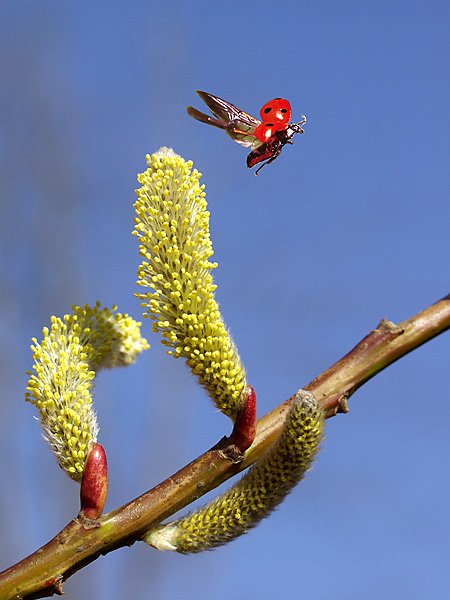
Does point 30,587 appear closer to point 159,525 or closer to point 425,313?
point 159,525

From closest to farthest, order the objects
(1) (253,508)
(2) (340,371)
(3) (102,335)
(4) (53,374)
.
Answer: (1) (253,508)
(2) (340,371)
(4) (53,374)
(3) (102,335)

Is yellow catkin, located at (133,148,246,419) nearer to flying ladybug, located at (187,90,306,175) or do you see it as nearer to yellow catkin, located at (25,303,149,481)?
yellow catkin, located at (25,303,149,481)

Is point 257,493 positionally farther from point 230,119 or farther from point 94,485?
point 230,119

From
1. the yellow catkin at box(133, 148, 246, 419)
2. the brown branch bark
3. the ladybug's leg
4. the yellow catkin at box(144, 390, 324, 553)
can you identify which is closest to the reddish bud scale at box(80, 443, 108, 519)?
the brown branch bark

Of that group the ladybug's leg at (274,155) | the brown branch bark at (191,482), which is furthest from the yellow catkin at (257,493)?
the ladybug's leg at (274,155)

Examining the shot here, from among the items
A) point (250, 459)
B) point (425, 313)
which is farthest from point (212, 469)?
point (425, 313)
